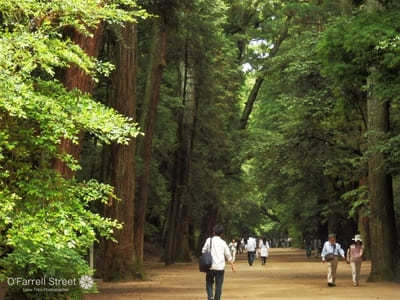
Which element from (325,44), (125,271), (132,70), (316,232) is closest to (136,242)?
(125,271)

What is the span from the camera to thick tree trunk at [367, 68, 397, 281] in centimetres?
2450

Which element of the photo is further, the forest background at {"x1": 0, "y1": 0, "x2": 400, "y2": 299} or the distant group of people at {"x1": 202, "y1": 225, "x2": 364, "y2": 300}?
the distant group of people at {"x1": 202, "y1": 225, "x2": 364, "y2": 300}

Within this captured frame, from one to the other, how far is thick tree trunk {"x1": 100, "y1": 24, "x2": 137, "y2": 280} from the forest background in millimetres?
44

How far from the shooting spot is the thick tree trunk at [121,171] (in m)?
24.3

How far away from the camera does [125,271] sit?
2456cm

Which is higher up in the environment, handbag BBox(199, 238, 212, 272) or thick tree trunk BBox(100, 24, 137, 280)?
thick tree trunk BBox(100, 24, 137, 280)

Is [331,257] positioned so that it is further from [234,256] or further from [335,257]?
[234,256]

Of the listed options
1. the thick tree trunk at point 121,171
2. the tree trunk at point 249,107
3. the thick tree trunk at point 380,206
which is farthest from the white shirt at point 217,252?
the tree trunk at point 249,107

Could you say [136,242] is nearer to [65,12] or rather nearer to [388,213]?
[388,213]

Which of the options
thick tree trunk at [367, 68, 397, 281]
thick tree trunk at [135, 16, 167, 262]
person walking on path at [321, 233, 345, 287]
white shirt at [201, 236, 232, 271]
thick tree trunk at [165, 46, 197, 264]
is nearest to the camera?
white shirt at [201, 236, 232, 271]

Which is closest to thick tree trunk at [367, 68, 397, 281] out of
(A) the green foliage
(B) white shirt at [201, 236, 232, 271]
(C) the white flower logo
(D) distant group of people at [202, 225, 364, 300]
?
(D) distant group of people at [202, 225, 364, 300]

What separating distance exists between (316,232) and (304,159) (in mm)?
35724

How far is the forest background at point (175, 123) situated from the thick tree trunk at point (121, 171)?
0.15 ft

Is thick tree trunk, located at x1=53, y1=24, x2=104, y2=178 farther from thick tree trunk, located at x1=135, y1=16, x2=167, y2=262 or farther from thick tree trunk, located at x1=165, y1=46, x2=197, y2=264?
thick tree trunk, located at x1=165, y1=46, x2=197, y2=264
